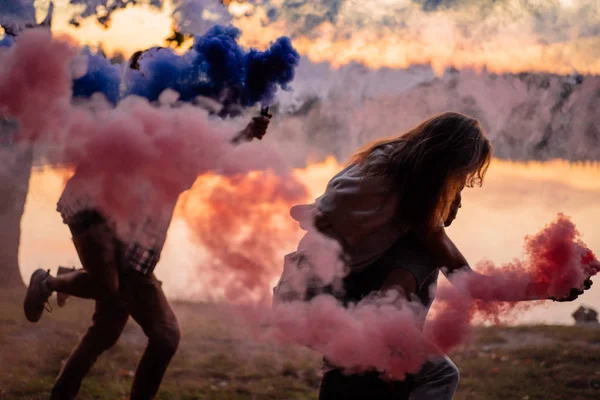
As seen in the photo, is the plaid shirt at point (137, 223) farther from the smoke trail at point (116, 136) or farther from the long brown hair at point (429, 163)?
the long brown hair at point (429, 163)

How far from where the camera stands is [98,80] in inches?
108

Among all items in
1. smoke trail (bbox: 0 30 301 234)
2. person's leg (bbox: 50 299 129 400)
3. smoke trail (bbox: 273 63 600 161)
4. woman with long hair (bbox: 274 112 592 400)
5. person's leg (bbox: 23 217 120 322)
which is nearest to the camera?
woman with long hair (bbox: 274 112 592 400)

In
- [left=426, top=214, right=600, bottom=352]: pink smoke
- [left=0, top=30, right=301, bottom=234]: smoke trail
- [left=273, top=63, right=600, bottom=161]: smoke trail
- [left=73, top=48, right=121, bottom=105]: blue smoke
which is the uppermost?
[left=273, top=63, right=600, bottom=161]: smoke trail

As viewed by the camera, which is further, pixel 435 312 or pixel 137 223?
pixel 137 223

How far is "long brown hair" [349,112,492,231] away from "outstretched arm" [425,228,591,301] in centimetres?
5

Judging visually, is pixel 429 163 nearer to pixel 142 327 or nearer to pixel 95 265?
pixel 95 265

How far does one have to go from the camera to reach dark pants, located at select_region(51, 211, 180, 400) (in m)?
3.18

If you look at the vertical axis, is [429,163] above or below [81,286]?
above

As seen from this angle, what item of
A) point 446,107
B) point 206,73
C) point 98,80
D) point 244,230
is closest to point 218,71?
point 206,73

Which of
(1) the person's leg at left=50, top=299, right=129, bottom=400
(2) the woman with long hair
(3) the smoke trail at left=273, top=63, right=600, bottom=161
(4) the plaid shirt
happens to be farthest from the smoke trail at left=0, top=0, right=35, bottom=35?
(3) the smoke trail at left=273, top=63, right=600, bottom=161

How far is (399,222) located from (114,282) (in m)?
1.38

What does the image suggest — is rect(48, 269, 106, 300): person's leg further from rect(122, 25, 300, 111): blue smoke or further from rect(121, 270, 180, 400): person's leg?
rect(122, 25, 300, 111): blue smoke

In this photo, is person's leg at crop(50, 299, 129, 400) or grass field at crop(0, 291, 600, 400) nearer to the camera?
person's leg at crop(50, 299, 129, 400)

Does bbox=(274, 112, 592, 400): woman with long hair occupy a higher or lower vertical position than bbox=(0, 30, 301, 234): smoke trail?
lower
